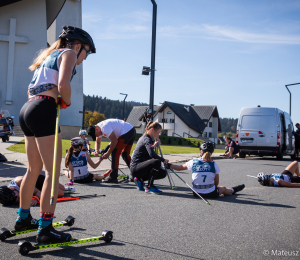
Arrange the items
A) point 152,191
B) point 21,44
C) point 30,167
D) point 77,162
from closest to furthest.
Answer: point 30,167 → point 152,191 → point 77,162 → point 21,44

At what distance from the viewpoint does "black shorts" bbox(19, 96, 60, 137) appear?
2971mm

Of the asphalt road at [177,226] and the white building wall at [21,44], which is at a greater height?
the white building wall at [21,44]

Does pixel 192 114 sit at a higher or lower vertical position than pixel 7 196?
higher

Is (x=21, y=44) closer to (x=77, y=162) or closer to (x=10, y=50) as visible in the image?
(x=10, y=50)

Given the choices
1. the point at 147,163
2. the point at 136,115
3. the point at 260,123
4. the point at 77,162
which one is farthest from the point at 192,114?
the point at 147,163

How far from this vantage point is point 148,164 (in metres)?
6.52

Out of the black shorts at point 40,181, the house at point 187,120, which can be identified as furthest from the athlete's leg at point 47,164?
the house at point 187,120

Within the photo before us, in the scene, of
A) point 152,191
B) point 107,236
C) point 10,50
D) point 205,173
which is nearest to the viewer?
point 107,236

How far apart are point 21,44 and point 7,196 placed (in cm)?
3716

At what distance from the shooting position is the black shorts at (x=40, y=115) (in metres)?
2.97

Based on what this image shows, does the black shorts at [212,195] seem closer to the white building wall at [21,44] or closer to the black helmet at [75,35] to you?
the black helmet at [75,35]

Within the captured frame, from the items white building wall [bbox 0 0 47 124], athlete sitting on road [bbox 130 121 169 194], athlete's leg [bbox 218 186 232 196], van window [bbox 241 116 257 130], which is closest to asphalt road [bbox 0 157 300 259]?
athlete's leg [bbox 218 186 232 196]

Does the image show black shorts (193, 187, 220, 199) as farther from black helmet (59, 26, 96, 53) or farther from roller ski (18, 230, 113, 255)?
black helmet (59, 26, 96, 53)

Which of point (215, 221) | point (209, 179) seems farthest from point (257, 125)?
point (215, 221)
